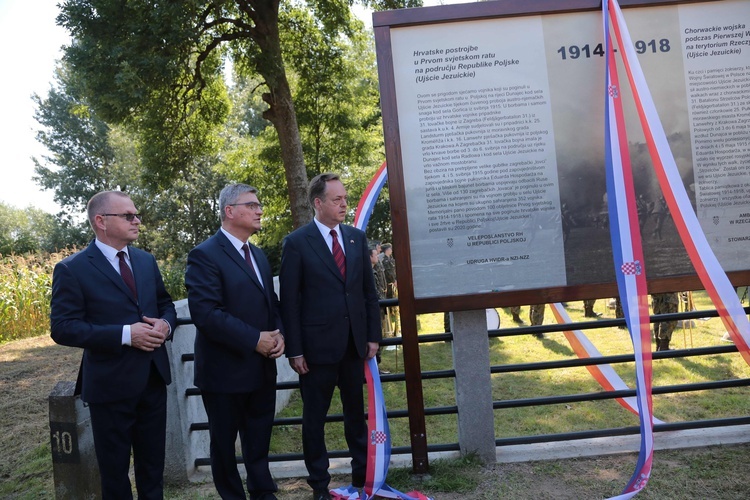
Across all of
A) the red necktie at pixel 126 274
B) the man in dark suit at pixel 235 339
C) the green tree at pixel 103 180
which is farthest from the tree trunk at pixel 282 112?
the green tree at pixel 103 180

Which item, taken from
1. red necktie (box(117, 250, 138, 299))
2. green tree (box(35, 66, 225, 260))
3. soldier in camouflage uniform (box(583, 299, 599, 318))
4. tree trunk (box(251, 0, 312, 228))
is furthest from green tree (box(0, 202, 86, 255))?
red necktie (box(117, 250, 138, 299))

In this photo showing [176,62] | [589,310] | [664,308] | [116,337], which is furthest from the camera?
[589,310]

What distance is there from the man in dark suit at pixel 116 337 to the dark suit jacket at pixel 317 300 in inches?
29.1

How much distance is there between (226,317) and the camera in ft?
10.8

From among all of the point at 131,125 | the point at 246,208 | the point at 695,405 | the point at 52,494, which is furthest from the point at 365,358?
the point at 131,125

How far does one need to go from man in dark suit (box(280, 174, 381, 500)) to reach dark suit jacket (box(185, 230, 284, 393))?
0.66 ft

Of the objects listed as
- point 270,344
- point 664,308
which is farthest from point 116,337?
point 664,308

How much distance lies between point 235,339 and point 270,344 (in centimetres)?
22

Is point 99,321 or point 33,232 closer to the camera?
point 99,321

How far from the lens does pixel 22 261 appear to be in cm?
1410

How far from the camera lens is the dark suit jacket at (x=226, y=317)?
10.8 ft

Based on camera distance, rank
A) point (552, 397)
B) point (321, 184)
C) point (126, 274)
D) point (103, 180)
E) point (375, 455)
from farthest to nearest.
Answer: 1. point (103, 180)
2. point (552, 397)
3. point (375, 455)
4. point (321, 184)
5. point (126, 274)

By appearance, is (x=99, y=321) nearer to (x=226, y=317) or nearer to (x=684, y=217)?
(x=226, y=317)

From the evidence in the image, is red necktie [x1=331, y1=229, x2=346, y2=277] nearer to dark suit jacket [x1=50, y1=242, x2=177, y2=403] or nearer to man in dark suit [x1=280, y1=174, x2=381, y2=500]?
man in dark suit [x1=280, y1=174, x2=381, y2=500]
